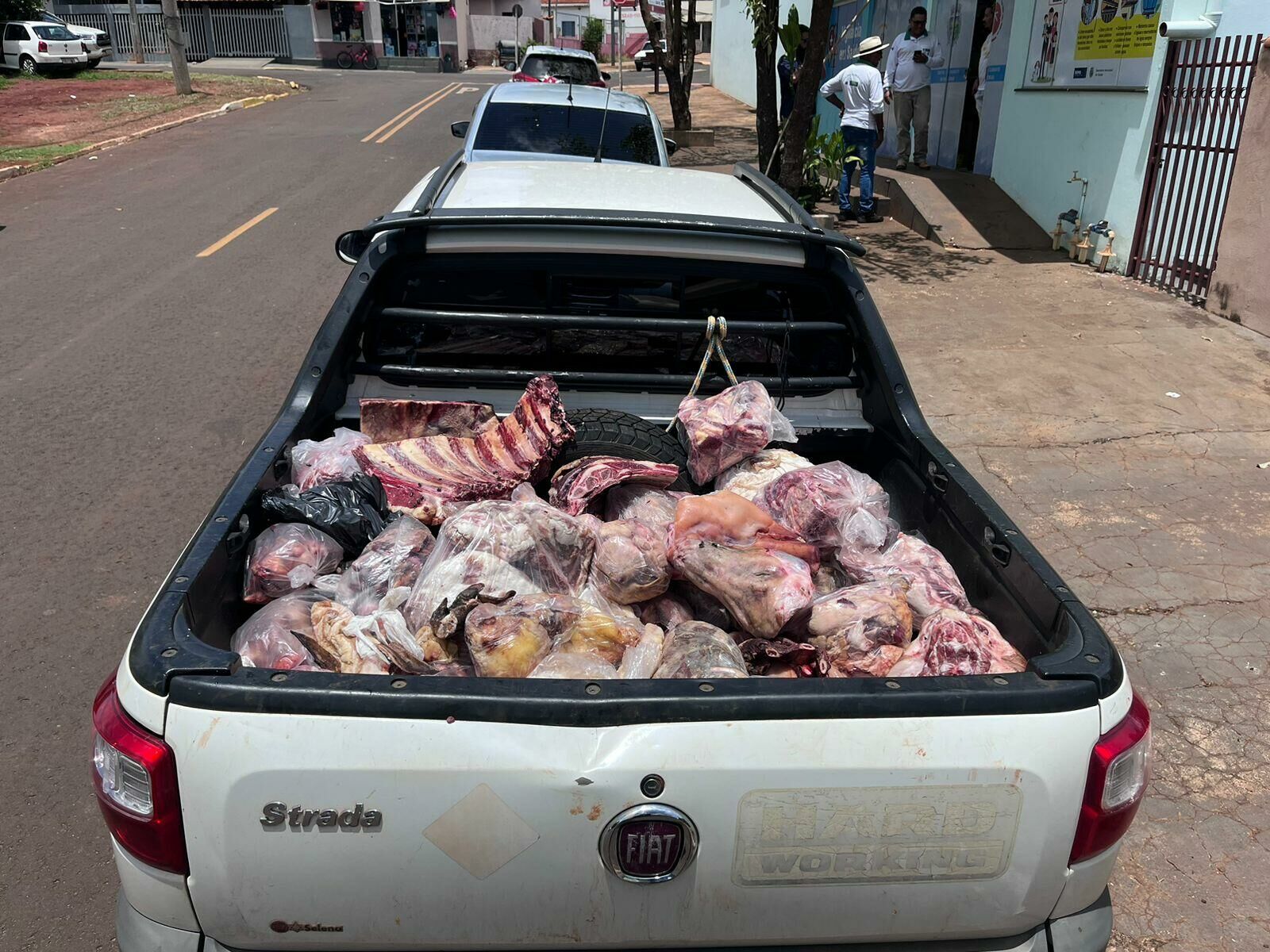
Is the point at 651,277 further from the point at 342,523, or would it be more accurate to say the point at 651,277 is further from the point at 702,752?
the point at 702,752

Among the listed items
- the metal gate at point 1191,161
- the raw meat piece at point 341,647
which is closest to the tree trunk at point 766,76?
the metal gate at point 1191,161

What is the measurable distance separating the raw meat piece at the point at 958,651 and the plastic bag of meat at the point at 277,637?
1349 mm

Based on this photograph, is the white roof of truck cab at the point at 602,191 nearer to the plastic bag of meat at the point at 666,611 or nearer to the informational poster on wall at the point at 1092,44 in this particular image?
the plastic bag of meat at the point at 666,611

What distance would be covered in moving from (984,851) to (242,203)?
13374 millimetres

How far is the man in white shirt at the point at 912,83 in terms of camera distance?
42.8 feet

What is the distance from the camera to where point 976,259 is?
10.9 meters

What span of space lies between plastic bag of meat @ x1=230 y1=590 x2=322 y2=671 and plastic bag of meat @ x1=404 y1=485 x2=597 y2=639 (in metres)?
0.25

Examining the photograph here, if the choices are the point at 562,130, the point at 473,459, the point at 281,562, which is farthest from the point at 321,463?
the point at 562,130

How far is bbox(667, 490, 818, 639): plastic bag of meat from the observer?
2.38 meters

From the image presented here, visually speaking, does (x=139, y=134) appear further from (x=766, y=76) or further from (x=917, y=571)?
(x=917, y=571)

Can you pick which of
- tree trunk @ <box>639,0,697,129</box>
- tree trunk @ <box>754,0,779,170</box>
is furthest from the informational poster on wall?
tree trunk @ <box>639,0,697,129</box>

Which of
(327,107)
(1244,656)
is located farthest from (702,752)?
(327,107)

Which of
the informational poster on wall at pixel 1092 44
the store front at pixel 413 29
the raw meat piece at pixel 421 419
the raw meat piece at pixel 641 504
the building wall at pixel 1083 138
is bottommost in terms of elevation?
the raw meat piece at pixel 641 504

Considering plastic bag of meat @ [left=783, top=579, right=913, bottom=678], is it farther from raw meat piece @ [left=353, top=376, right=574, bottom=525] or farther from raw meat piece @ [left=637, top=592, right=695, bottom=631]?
raw meat piece @ [left=353, top=376, right=574, bottom=525]
